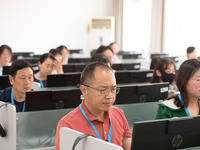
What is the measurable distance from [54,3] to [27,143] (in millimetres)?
9803

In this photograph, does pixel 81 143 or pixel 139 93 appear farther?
pixel 139 93

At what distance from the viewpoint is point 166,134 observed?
1.64 metres

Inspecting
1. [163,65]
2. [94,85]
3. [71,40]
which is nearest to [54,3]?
[71,40]

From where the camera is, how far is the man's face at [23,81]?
3.08m

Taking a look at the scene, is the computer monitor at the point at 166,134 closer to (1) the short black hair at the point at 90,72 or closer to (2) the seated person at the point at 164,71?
(1) the short black hair at the point at 90,72

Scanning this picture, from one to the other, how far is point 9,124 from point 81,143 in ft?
3.21

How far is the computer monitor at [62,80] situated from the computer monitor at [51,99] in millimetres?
904

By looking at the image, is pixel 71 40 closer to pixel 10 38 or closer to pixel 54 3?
pixel 54 3

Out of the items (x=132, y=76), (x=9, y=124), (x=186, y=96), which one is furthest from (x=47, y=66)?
(x=186, y=96)

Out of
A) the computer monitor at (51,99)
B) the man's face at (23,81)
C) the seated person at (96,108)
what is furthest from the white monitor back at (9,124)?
the man's face at (23,81)

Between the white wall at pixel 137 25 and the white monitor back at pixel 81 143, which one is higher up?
the white wall at pixel 137 25

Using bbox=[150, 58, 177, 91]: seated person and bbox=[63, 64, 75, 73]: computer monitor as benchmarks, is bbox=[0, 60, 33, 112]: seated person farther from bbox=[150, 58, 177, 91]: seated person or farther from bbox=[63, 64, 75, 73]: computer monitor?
bbox=[63, 64, 75, 73]: computer monitor

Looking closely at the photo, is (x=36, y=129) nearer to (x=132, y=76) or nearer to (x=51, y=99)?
(x=51, y=99)

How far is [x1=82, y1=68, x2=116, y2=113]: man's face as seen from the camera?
71.2 inches
